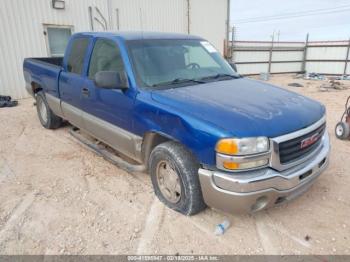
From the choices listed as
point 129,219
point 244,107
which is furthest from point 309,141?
point 129,219

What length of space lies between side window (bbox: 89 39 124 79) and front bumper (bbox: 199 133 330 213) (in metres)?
1.80

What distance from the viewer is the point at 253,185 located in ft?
7.48

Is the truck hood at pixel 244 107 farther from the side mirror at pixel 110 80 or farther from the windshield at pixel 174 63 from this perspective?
the side mirror at pixel 110 80

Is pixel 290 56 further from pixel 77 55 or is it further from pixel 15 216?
pixel 15 216

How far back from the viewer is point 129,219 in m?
2.88

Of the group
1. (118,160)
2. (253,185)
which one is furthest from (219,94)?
(118,160)

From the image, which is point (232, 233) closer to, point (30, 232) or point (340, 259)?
point (340, 259)

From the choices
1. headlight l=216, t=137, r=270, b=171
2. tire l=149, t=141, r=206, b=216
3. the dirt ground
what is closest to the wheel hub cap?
tire l=149, t=141, r=206, b=216

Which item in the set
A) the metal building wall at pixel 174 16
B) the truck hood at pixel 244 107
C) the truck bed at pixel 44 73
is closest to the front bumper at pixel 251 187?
the truck hood at pixel 244 107

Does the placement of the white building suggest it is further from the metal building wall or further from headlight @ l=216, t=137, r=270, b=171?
headlight @ l=216, t=137, r=270, b=171

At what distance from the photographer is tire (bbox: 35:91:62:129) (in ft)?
18.3

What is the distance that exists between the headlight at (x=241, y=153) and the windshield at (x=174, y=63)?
117cm

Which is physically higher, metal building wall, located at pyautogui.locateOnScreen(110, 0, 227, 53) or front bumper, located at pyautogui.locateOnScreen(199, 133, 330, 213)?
metal building wall, located at pyautogui.locateOnScreen(110, 0, 227, 53)

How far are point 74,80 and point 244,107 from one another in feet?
9.02
